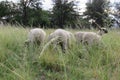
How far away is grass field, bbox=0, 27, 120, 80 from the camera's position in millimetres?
2391

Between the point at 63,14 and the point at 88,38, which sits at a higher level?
the point at 88,38

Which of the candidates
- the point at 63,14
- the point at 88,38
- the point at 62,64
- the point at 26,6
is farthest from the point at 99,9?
the point at 26,6

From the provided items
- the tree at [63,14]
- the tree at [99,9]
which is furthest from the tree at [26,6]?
the tree at [99,9]

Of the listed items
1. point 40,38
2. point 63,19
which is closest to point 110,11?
point 40,38

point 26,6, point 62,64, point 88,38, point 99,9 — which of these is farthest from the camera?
point 26,6

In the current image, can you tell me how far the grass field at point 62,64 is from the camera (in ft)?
7.84

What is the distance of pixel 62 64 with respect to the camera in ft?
8.67

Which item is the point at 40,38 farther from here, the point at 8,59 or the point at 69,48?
the point at 8,59

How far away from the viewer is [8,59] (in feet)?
9.49

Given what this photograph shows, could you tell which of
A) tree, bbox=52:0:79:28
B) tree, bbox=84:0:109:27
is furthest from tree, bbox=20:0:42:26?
tree, bbox=84:0:109:27

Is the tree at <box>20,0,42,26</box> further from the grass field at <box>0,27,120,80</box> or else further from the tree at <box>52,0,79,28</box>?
the grass field at <box>0,27,120,80</box>

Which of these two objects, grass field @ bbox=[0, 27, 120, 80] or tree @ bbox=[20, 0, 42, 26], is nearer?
grass field @ bbox=[0, 27, 120, 80]

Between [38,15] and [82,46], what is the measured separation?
29.6 meters

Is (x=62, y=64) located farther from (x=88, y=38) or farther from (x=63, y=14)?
(x=63, y=14)
